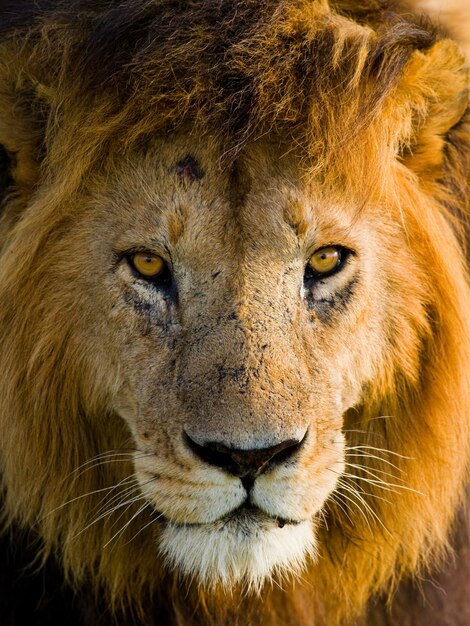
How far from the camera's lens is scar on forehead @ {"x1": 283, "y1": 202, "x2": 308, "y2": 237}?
3035 millimetres

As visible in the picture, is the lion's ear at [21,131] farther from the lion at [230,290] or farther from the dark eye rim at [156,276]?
the dark eye rim at [156,276]

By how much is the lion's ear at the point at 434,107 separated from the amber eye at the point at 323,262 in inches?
19.2

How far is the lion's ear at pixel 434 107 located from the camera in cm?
318

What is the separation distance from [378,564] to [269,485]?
3.23 ft

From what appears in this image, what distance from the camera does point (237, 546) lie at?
112 inches

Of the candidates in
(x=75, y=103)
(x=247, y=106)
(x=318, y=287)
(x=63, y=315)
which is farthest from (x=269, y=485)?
(x=75, y=103)

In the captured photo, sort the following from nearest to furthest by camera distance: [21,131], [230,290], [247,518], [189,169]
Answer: [247,518]
[230,290]
[189,169]
[21,131]

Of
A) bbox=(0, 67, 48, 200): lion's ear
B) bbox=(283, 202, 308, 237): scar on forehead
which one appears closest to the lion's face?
bbox=(283, 202, 308, 237): scar on forehead

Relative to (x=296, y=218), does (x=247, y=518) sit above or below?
below

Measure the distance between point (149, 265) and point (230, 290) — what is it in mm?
284

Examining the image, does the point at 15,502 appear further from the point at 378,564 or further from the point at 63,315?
the point at 378,564

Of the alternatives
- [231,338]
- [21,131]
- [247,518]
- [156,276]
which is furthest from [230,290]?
[21,131]

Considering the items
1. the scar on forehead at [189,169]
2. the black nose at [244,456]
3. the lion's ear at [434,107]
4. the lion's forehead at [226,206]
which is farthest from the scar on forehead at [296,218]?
the black nose at [244,456]

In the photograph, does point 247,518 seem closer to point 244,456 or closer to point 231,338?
point 244,456
